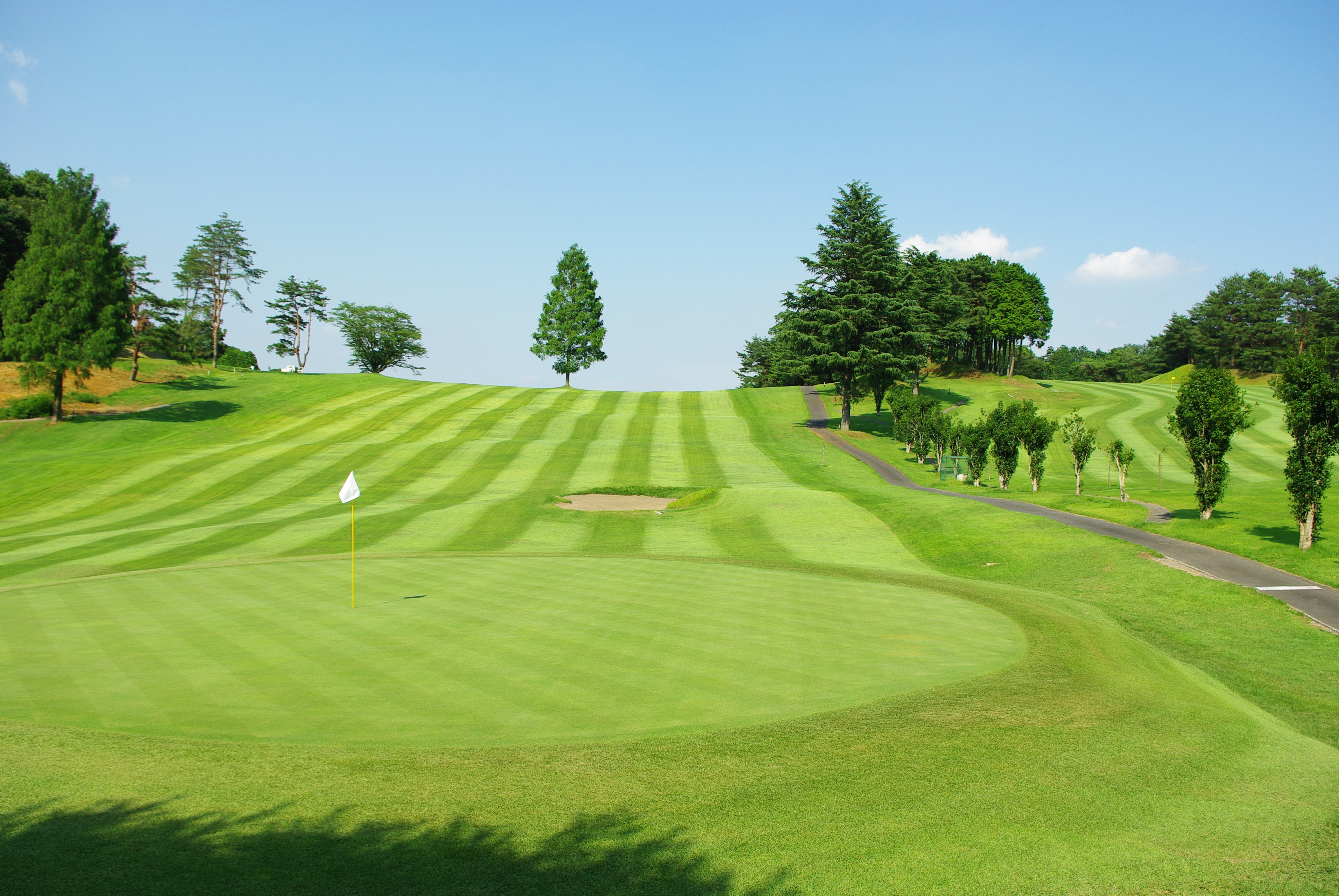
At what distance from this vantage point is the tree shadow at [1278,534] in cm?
2330

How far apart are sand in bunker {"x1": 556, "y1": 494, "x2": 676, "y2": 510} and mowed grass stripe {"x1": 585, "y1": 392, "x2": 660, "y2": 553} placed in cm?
164

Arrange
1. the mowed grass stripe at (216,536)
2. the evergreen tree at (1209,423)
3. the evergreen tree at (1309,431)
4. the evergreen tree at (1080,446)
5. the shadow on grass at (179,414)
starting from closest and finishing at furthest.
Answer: the evergreen tree at (1309,431) → the mowed grass stripe at (216,536) → the evergreen tree at (1209,423) → the evergreen tree at (1080,446) → the shadow on grass at (179,414)

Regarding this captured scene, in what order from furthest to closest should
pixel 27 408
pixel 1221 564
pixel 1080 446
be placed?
pixel 27 408, pixel 1080 446, pixel 1221 564

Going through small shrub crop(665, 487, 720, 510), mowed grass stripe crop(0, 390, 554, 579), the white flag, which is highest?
the white flag

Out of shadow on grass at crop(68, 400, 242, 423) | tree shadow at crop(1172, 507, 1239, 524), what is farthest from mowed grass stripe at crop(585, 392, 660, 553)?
shadow on grass at crop(68, 400, 242, 423)

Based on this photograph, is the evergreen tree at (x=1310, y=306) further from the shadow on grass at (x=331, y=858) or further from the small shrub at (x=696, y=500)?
the shadow on grass at (x=331, y=858)

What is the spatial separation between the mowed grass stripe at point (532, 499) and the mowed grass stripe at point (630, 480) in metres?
2.89

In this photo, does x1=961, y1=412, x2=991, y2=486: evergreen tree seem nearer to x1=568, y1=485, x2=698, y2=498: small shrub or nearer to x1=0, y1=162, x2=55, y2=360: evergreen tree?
x1=568, y1=485, x2=698, y2=498: small shrub

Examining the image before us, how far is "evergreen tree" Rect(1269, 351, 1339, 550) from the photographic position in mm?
21609

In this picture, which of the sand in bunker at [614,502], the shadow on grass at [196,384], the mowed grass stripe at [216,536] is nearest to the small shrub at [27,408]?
the shadow on grass at [196,384]

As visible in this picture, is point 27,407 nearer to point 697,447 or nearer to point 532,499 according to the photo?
point 532,499

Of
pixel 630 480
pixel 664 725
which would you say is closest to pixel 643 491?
pixel 630 480

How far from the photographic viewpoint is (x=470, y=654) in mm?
11797

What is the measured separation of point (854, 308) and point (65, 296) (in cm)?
6525
